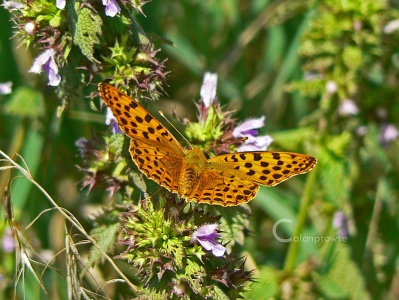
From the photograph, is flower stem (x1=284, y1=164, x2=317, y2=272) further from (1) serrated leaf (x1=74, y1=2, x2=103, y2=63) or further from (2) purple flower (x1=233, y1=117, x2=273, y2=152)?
(1) serrated leaf (x1=74, y1=2, x2=103, y2=63)

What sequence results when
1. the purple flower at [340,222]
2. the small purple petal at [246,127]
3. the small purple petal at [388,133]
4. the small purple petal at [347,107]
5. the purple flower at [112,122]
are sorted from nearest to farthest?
the purple flower at [112,122] < the small purple petal at [246,127] < the small purple petal at [347,107] < the purple flower at [340,222] < the small purple petal at [388,133]

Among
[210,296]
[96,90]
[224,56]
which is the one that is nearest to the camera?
[210,296]

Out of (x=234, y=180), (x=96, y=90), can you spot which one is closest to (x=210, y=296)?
(x=234, y=180)

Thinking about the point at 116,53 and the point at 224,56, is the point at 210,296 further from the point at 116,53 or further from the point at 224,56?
the point at 224,56

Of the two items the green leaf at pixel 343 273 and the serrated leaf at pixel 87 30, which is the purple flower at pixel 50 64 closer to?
the serrated leaf at pixel 87 30

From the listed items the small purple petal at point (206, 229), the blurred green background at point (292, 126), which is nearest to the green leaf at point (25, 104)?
the blurred green background at point (292, 126)

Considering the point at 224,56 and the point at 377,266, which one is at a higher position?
the point at 224,56

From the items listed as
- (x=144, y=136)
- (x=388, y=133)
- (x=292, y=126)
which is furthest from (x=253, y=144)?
(x=292, y=126)

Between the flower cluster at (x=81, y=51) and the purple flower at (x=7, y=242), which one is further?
the purple flower at (x=7, y=242)
